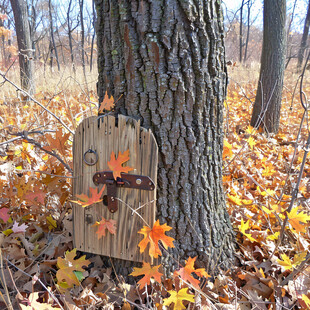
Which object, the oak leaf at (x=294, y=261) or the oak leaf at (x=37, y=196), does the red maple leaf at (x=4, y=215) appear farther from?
the oak leaf at (x=294, y=261)

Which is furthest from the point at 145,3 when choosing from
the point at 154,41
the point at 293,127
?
the point at 293,127

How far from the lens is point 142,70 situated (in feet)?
4.09

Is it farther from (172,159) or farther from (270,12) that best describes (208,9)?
(270,12)

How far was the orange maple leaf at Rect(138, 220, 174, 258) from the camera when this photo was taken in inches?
50.0

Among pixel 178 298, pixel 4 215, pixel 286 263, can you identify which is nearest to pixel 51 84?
pixel 4 215

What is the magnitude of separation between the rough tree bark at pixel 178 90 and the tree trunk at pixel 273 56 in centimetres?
296

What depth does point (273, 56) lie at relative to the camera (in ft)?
13.7

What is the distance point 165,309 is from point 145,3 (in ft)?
4.95

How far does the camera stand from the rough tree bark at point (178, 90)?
1196 mm

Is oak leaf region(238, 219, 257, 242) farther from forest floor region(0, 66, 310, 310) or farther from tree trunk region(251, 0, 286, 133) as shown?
tree trunk region(251, 0, 286, 133)

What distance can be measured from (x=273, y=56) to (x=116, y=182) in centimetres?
400

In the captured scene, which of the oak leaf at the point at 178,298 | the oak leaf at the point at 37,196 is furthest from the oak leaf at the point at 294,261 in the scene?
the oak leaf at the point at 37,196

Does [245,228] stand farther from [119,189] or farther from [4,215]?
[4,215]

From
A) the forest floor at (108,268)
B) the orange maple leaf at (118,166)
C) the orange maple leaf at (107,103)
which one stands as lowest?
the forest floor at (108,268)
